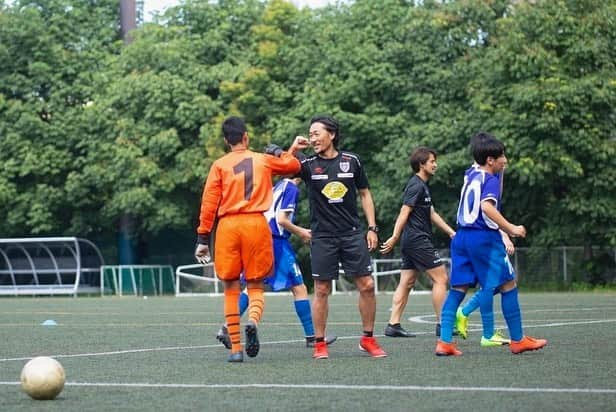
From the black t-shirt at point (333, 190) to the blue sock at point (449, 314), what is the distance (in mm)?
1016

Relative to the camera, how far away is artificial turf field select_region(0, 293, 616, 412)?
7480 millimetres

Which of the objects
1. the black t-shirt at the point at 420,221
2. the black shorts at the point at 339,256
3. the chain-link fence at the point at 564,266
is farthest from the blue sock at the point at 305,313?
the chain-link fence at the point at 564,266

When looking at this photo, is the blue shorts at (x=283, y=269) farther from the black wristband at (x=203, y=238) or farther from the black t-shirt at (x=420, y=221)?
the black wristband at (x=203, y=238)

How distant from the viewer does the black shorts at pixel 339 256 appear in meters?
10.9

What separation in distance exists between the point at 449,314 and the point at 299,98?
2705cm

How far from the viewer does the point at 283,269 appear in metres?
12.9

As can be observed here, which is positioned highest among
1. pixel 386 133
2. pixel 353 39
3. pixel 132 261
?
pixel 353 39

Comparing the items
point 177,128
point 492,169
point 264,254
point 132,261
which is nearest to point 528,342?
point 492,169

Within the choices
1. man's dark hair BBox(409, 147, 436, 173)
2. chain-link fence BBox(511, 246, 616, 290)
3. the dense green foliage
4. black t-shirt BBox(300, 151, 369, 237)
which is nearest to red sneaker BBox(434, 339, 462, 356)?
black t-shirt BBox(300, 151, 369, 237)

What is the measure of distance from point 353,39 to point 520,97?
800cm

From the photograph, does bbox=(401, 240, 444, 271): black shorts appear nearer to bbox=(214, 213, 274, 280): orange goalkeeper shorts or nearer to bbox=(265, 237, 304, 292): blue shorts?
bbox=(265, 237, 304, 292): blue shorts

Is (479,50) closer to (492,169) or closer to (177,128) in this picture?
(177,128)

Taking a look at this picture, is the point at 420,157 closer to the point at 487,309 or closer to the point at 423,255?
the point at 423,255

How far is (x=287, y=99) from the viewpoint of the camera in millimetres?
39250
